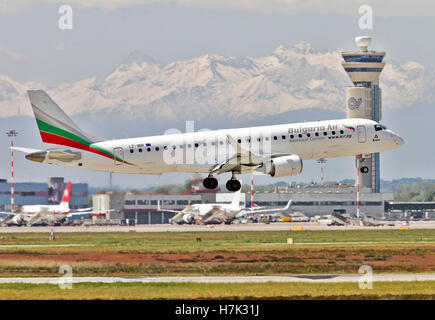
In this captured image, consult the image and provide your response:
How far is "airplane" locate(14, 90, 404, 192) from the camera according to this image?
260ft

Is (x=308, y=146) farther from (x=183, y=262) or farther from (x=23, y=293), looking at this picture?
(x=23, y=293)

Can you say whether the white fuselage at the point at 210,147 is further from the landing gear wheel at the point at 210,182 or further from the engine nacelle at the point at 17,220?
the engine nacelle at the point at 17,220

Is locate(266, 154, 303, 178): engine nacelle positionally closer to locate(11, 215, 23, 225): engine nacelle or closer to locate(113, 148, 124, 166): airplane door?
locate(113, 148, 124, 166): airplane door

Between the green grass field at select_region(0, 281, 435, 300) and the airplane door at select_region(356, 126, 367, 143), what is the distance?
22207mm

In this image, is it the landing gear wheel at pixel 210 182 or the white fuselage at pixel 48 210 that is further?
the white fuselage at pixel 48 210

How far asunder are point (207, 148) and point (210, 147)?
28 cm

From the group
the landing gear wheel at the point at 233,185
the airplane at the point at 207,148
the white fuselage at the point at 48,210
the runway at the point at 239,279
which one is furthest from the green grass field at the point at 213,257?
the white fuselage at the point at 48,210

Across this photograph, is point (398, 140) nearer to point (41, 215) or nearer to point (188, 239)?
point (188, 239)

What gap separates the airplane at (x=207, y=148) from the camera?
79.2m

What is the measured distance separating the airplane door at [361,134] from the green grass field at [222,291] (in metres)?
22.2

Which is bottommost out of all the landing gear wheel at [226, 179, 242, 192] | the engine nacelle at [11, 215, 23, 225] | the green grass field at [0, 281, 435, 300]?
the green grass field at [0, 281, 435, 300]

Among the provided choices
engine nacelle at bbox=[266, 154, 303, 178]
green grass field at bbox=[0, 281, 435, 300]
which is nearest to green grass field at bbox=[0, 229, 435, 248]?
engine nacelle at bbox=[266, 154, 303, 178]
